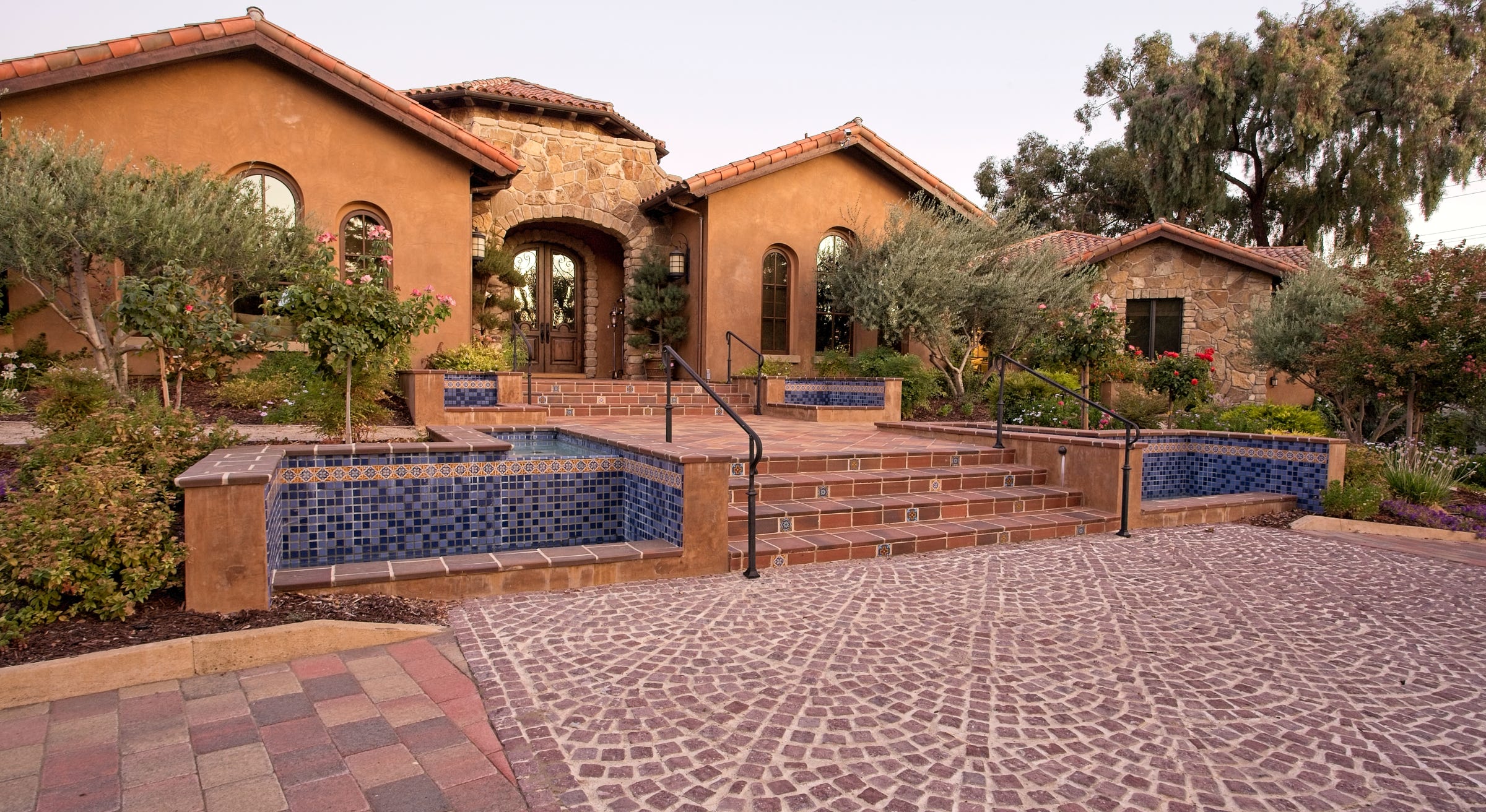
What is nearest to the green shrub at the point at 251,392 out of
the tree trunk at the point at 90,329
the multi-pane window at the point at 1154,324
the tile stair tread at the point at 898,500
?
the tree trunk at the point at 90,329

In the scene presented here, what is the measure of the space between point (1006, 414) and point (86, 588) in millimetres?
10622

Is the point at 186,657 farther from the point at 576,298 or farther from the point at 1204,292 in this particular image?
the point at 1204,292

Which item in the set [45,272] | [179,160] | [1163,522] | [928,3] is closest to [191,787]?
[1163,522]

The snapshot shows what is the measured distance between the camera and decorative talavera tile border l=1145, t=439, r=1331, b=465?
7262mm

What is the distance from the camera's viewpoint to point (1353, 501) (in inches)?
270

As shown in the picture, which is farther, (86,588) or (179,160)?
(179,160)

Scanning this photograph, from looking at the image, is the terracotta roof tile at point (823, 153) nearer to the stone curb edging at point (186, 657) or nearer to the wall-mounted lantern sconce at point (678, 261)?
the wall-mounted lantern sconce at point (678, 261)

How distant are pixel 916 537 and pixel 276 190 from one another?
32.0ft

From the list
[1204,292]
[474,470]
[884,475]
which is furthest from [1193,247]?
[474,470]

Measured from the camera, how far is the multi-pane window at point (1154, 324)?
54.4 ft

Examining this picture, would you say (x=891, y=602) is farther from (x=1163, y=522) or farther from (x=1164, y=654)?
(x=1163, y=522)

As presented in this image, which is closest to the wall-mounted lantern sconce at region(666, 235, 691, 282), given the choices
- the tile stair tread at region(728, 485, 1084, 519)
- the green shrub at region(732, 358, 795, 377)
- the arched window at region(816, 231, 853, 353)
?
the green shrub at region(732, 358, 795, 377)

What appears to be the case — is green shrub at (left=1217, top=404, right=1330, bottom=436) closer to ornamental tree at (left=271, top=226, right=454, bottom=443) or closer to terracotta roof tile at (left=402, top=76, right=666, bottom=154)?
ornamental tree at (left=271, top=226, right=454, bottom=443)

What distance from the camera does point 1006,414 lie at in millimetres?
11555
